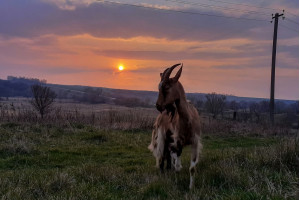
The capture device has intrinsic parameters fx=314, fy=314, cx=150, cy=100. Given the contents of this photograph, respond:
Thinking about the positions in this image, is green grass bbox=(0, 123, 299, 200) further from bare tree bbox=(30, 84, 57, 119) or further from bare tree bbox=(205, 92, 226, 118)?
bare tree bbox=(205, 92, 226, 118)

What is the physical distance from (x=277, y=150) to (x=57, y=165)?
18.5ft

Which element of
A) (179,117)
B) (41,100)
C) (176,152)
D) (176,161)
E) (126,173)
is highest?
(41,100)

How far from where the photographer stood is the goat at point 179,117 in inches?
227

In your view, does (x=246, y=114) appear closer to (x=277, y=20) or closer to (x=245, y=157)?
(x=277, y=20)

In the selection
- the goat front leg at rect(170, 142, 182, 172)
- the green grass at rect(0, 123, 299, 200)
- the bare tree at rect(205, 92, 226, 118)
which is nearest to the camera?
the green grass at rect(0, 123, 299, 200)

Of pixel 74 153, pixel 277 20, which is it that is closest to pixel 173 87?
pixel 74 153

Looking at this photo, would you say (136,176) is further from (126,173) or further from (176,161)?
(176,161)

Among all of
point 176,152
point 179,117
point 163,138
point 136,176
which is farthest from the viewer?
point 163,138

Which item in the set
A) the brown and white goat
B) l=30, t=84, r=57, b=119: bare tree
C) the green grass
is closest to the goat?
the brown and white goat

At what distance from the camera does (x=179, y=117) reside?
6145 mm

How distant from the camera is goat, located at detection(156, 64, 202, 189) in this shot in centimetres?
575

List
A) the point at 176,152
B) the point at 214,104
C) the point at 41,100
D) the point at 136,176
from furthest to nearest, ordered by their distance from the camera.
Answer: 1. the point at 214,104
2. the point at 41,100
3. the point at 136,176
4. the point at 176,152

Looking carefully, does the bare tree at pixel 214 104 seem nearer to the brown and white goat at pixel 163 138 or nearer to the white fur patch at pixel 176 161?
the brown and white goat at pixel 163 138

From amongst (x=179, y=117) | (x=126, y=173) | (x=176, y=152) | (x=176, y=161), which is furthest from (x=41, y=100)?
(x=179, y=117)
